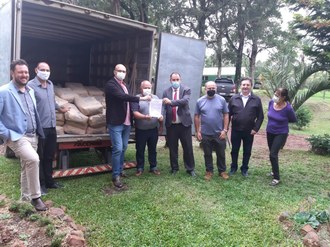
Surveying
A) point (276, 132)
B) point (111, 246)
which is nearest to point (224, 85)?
point (276, 132)

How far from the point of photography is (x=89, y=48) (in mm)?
8930

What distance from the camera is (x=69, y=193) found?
16.2 feet

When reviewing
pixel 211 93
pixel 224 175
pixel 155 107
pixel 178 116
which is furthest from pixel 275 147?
pixel 155 107

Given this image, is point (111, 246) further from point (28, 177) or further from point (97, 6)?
point (97, 6)

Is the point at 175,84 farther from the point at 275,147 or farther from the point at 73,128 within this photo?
the point at 275,147

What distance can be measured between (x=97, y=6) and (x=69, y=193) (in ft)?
52.1

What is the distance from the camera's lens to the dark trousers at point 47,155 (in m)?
4.83

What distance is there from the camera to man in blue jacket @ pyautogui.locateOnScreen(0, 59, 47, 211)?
3.82 m

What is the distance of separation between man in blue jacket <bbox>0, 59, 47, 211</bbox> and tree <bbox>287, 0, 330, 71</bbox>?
5.63 m

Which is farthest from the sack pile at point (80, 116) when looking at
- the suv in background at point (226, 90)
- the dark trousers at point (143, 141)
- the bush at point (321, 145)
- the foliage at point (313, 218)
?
the suv in background at point (226, 90)

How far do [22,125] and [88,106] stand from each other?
1.92 m

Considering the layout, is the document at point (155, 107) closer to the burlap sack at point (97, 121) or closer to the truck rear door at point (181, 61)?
the truck rear door at point (181, 61)

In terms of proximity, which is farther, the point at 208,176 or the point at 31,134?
the point at 208,176

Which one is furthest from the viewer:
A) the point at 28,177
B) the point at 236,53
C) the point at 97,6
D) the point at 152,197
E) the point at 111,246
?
the point at 236,53
